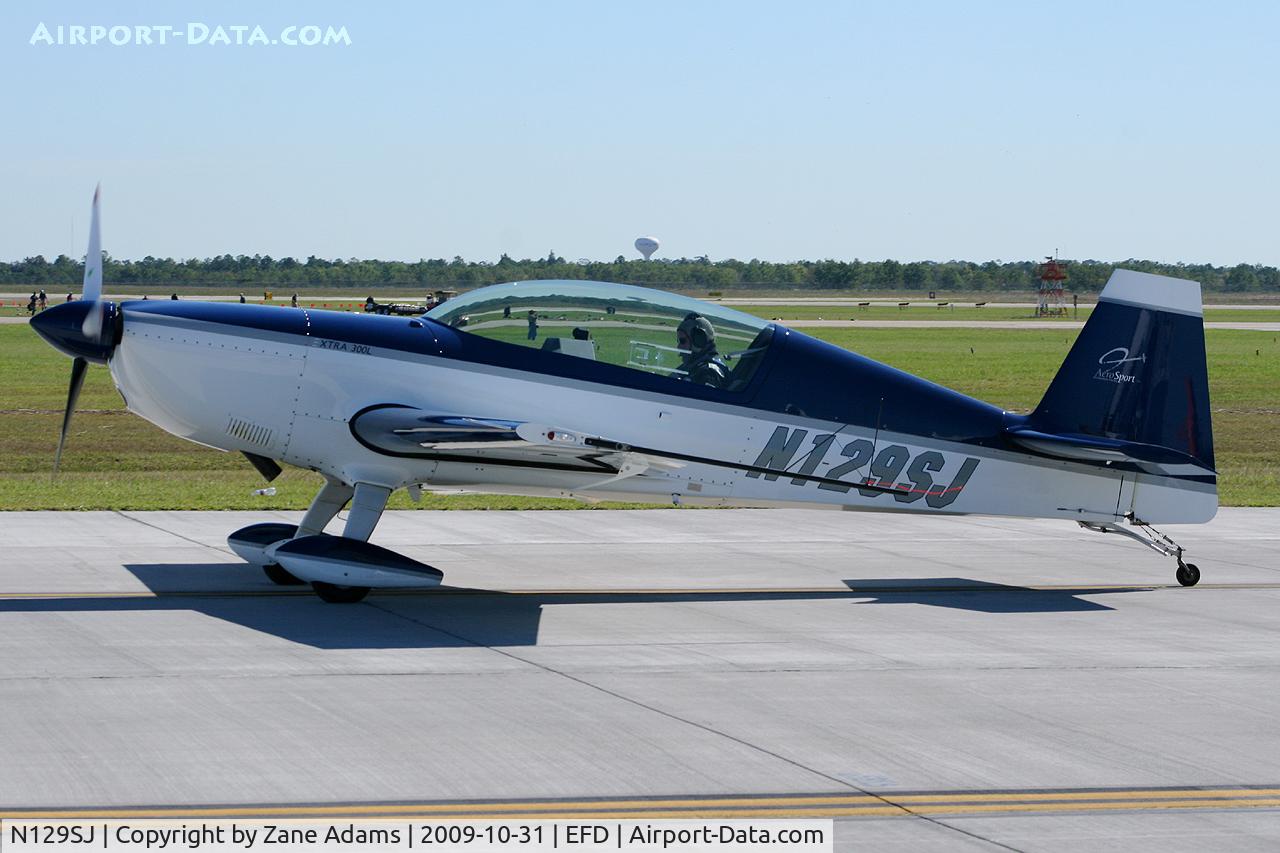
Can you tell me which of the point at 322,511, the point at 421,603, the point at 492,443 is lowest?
the point at 421,603

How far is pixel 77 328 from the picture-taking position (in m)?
11.5

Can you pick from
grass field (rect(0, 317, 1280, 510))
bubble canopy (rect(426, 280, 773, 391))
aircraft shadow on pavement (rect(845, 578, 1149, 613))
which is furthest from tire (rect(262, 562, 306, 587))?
grass field (rect(0, 317, 1280, 510))

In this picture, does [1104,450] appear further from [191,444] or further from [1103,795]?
[191,444]

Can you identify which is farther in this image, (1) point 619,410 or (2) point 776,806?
(1) point 619,410

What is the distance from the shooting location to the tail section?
13055mm

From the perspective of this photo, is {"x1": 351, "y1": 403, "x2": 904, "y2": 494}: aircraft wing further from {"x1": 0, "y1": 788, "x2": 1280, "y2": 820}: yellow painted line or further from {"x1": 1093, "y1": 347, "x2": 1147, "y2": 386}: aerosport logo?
{"x1": 0, "y1": 788, "x2": 1280, "y2": 820}: yellow painted line

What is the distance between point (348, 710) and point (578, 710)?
4.02ft

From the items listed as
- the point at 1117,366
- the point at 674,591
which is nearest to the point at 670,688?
the point at 674,591

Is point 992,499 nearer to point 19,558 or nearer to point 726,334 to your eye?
point 726,334

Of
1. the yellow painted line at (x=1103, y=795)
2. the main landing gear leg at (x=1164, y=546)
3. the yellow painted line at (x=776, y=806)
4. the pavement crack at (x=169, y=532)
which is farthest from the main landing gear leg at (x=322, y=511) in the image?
the yellow painted line at (x=1103, y=795)

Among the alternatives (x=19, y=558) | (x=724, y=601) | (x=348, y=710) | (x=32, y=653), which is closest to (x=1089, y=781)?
(x=348, y=710)

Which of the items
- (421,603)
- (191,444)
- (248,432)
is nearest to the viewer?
(421,603)
